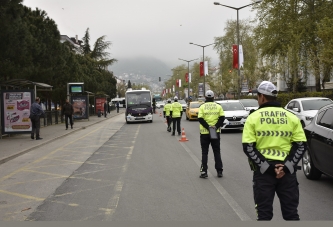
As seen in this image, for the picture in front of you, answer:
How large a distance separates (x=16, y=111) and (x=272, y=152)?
708 inches

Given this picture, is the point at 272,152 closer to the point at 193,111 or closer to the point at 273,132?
the point at 273,132

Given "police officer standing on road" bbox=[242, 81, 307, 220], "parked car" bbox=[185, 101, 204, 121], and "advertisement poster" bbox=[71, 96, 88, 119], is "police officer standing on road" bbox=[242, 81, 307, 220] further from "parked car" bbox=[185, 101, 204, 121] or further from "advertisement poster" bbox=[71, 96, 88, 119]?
"advertisement poster" bbox=[71, 96, 88, 119]

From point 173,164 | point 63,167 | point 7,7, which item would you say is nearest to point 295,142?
point 173,164

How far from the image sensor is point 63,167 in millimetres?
11148

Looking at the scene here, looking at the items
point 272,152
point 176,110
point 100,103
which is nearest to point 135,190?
point 272,152

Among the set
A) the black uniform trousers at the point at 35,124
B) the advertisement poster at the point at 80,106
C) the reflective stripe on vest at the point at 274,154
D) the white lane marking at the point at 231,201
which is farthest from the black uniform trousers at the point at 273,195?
the advertisement poster at the point at 80,106

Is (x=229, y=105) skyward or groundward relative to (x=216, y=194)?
skyward

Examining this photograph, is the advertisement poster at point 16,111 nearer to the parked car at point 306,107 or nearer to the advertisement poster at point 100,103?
the parked car at point 306,107

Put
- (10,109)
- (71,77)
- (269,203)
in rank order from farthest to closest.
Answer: (71,77)
(10,109)
(269,203)

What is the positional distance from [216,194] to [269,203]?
10.5 feet

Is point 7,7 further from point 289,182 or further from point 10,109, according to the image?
point 289,182

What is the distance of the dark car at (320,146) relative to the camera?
749 cm

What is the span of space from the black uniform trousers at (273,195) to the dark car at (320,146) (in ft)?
11.2

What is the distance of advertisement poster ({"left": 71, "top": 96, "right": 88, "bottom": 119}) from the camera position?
36906 mm
